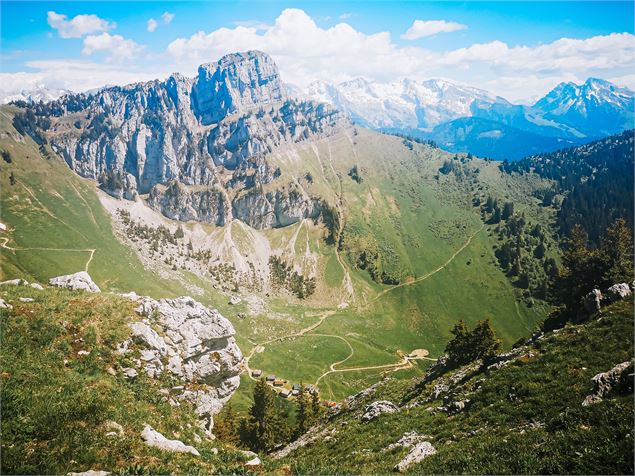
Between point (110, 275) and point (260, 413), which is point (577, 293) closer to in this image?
point (260, 413)

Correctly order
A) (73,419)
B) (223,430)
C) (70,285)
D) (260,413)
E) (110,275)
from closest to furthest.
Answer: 1. (73,419)
2. (70,285)
3. (223,430)
4. (260,413)
5. (110,275)

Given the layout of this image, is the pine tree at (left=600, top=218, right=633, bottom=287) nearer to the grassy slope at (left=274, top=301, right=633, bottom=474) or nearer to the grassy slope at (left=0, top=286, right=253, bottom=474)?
the grassy slope at (left=274, top=301, right=633, bottom=474)

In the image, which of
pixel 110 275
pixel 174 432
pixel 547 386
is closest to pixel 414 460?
pixel 547 386

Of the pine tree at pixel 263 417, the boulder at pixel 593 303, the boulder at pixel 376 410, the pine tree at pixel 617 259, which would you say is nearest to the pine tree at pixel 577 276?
the pine tree at pixel 617 259

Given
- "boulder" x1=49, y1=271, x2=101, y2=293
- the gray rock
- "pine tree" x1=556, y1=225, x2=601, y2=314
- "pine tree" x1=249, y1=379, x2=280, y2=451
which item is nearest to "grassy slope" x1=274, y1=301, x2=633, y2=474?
the gray rock

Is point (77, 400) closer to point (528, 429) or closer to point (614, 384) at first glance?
point (528, 429)

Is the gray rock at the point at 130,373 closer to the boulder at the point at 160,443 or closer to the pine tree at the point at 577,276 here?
the boulder at the point at 160,443

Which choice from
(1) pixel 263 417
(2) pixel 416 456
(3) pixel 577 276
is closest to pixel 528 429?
(2) pixel 416 456
